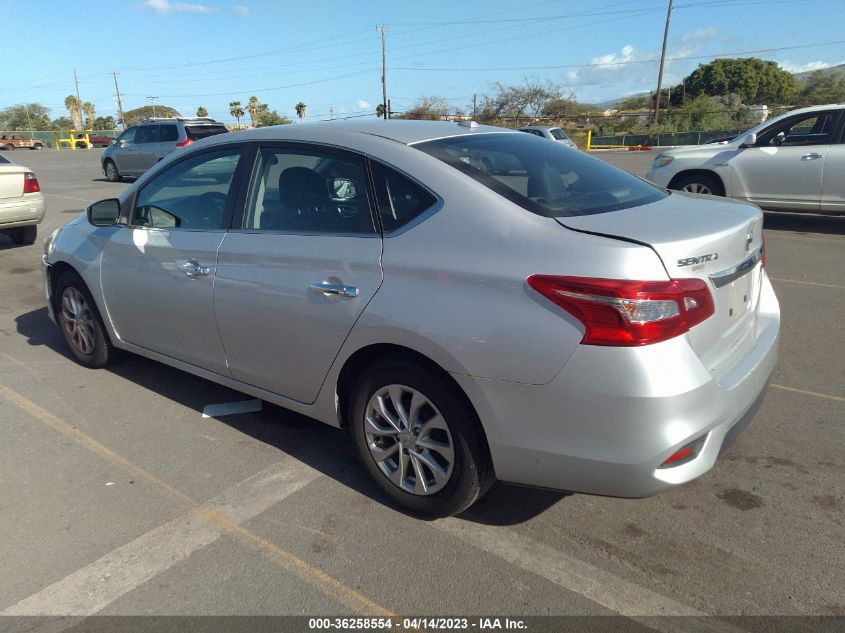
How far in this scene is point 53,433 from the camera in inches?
152

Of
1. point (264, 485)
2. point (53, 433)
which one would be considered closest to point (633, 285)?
point (264, 485)

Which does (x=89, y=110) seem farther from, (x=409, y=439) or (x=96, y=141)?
(x=409, y=439)

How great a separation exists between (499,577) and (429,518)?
18.5 inches

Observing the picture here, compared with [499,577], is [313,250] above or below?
above

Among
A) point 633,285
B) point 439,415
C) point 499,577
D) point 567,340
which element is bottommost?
point 499,577

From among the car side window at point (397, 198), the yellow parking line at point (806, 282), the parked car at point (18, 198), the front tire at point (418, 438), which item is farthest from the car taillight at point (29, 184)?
the yellow parking line at point (806, 282)

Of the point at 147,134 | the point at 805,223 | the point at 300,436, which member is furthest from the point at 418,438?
the point at 147,134

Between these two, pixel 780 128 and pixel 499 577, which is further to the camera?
pixel 780 128

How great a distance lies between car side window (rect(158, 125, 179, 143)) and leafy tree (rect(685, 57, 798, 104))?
81.2m

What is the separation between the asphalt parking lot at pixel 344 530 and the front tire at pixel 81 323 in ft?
1.81

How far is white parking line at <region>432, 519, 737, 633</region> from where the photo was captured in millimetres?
2326

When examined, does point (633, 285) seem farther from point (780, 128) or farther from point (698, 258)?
point (780, 128)

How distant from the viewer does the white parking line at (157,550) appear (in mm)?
2477

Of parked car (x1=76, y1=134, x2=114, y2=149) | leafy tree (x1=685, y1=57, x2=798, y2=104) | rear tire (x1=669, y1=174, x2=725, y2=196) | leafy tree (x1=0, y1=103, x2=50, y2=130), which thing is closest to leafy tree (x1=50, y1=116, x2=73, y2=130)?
leafy tree (x1=0, y1=103, x2=50, y2=130)
